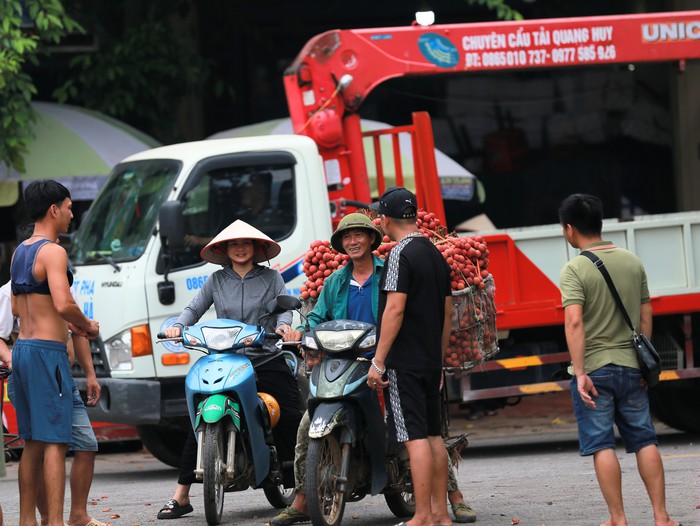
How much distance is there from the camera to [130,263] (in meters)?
10.0

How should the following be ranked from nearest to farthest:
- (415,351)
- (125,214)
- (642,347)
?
(642,347) → (415,351) → (125,214)

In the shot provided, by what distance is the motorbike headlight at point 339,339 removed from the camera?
23.1 ft

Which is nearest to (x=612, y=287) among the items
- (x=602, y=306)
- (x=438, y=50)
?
(x=602, y=306)

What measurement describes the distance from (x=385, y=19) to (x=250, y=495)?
932 centimetres

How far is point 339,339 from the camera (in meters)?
7.05

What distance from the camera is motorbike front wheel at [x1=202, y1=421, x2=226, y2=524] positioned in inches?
284

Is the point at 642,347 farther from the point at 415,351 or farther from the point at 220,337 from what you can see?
the point at 220,337

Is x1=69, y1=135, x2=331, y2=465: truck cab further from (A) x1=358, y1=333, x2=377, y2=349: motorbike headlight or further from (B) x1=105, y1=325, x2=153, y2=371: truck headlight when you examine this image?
(A) x1=358, y1=333, x2=377, y2=349: motorbike headlight

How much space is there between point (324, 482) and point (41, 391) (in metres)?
1.51

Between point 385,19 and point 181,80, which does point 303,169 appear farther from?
point 385,19

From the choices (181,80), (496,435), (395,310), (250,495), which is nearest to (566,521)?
(395,310)

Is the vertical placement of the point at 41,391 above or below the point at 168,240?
below

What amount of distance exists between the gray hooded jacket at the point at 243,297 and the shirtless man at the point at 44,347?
1.04m

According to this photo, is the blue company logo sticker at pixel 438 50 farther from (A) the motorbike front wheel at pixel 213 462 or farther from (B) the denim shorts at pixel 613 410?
(B) the denim shorts at pixel 613 410
